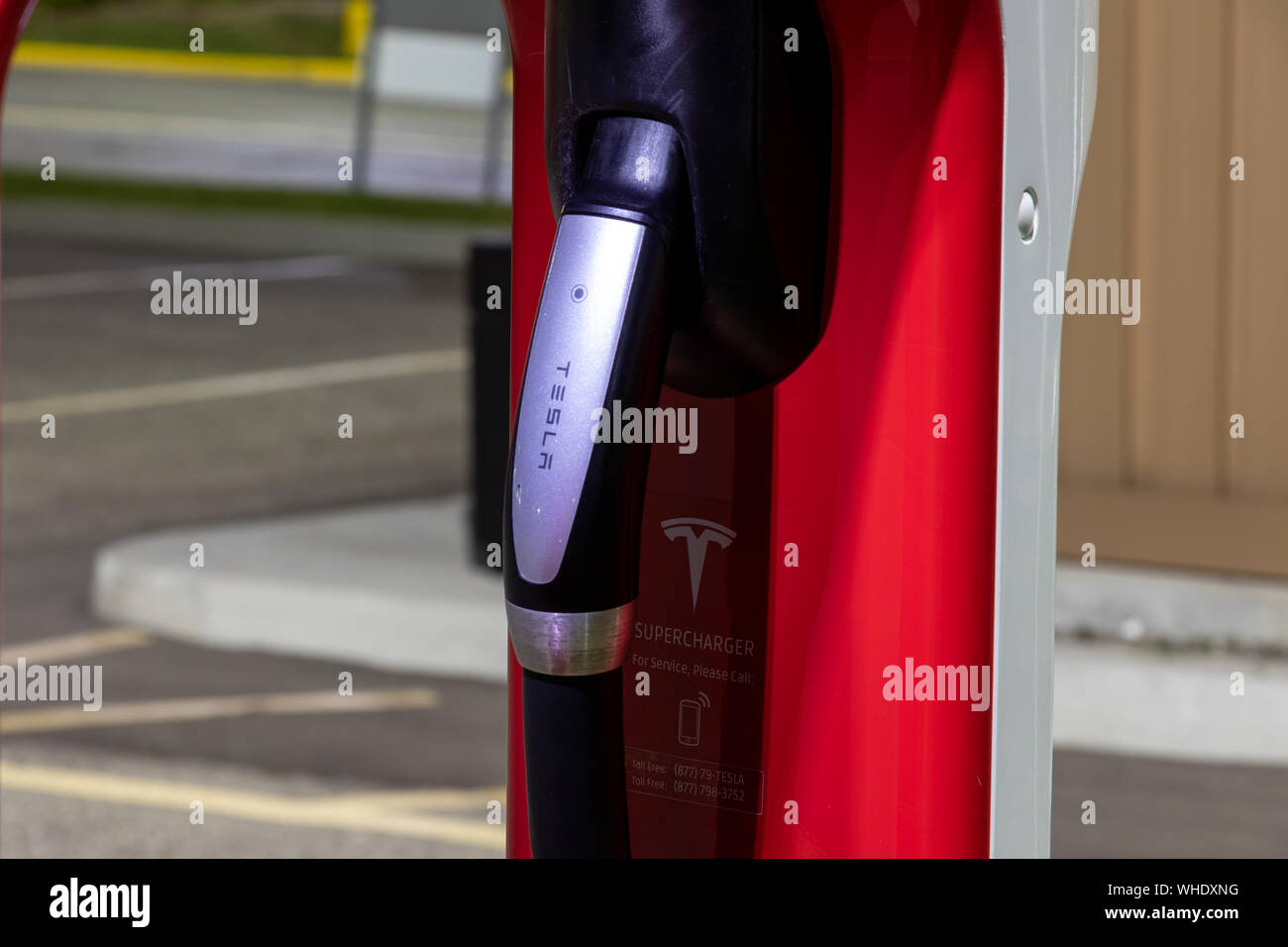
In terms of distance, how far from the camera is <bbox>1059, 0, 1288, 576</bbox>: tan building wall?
5.84 m

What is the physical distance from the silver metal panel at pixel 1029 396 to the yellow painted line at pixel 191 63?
99.8 ft

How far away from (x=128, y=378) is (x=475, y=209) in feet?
23.0

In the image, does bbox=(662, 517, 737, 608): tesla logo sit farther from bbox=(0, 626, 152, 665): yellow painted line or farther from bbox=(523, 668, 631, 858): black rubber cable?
bbox=(0, 626, 152, 665): yellow painted line

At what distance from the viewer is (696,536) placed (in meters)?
1.56

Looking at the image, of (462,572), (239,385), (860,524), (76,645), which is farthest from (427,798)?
(239,385)

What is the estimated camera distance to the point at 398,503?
764cm

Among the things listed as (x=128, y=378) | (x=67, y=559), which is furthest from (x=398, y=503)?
(x=128, y=378)

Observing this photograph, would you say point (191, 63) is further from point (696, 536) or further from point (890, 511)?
point (890, 511)

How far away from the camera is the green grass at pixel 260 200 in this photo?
16.1 meters

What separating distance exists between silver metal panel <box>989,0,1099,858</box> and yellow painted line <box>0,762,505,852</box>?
3.07 metres

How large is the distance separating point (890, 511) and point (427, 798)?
11.6 feet

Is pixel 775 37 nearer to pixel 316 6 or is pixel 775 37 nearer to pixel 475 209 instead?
pixel 475 209

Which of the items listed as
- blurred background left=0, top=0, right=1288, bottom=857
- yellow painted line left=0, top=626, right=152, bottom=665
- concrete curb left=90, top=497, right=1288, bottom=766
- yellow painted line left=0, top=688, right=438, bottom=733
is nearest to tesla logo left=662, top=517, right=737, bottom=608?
blurred background left=0, top=0, right=1288, bottom=857

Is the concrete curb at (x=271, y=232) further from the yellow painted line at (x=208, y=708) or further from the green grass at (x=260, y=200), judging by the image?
the yellow painted line at (x=208, y=708)
